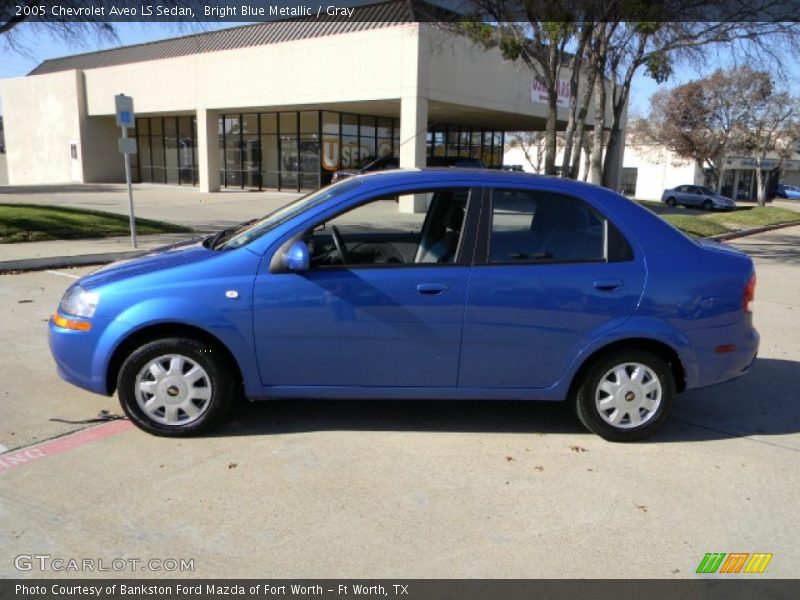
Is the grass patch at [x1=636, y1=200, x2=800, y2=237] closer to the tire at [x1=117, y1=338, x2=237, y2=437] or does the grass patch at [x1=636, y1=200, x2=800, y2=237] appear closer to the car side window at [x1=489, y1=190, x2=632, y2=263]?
the car side window at [x1=489, y1=190, x2=632, y2=263]

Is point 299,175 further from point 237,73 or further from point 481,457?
point 481,457

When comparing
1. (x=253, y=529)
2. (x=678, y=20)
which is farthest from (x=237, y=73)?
(x=253, y=529)

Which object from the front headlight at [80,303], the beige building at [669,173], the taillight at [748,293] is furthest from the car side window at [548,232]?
the beige building at [669,173]

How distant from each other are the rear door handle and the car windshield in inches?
65.0

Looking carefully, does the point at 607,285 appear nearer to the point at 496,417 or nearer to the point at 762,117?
the point at 496,417

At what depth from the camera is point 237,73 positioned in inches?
1070

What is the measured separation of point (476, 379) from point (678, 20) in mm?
13094

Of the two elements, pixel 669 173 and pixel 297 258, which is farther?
pixel 669 173

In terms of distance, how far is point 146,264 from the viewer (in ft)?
14.1

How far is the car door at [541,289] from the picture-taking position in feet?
13.4

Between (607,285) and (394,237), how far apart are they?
1.67 m

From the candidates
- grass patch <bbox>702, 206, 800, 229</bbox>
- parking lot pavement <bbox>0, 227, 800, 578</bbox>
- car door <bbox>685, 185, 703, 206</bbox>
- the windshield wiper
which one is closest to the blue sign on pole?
parking lot pavement <bbox>0, 227, 800, 578</bbox>

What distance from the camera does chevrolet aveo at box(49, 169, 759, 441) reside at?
402 cm

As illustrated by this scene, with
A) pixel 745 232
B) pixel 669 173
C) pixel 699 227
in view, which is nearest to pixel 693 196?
pixel 669 173
